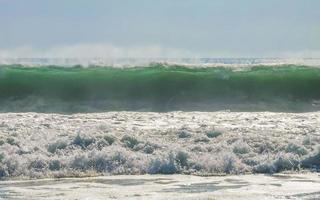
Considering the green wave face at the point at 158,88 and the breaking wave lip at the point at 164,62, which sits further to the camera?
the breaking wave lip at the point at 164,62

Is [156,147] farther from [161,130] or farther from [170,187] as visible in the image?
[170,187]

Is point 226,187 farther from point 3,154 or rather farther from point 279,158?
point 3,154

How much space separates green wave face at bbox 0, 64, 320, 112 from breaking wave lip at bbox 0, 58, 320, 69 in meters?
0.45

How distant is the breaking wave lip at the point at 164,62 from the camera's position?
20.3 meters

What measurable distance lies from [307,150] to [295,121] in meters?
3.06

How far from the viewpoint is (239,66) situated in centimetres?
1994

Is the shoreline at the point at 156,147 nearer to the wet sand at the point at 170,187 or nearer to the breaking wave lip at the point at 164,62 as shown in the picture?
the wet sand at the point at 170,187

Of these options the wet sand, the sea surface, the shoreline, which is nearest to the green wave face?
the sea surface

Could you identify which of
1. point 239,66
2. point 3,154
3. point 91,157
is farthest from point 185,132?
point 239,66

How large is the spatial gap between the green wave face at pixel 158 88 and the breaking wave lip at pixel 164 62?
449 mm

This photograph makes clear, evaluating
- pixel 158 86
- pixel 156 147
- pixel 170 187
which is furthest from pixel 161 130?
pixel 158 86

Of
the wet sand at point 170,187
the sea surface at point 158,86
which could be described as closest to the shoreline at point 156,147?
the wet sand at point 170,187

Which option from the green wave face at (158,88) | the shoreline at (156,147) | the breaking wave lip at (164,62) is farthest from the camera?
the breaking wave lip at (164,62)

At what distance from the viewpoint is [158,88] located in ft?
60.0
